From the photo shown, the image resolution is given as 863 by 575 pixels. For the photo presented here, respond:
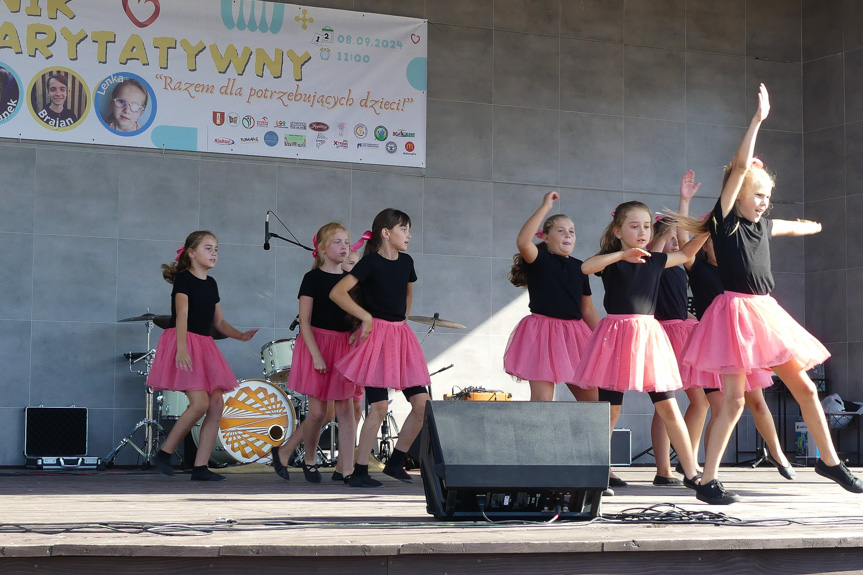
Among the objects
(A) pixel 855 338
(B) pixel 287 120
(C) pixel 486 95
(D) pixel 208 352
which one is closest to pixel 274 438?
(D) pixel 208 352

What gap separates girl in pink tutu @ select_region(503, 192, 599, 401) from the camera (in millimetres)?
6051

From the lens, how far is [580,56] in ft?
33.4

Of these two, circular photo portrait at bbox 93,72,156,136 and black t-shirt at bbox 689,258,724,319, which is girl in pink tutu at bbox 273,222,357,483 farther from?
circular photo portrait at bbox 93,72,156,136

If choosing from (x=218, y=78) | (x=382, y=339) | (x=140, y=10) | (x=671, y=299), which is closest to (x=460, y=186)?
(x=218, y=78)

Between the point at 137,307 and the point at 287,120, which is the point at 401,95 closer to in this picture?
the point at 287,120

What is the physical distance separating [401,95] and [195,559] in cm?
704

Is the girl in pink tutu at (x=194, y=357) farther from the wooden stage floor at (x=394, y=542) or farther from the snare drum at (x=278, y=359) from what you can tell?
the wooden stage floor at (x=394, y=542)

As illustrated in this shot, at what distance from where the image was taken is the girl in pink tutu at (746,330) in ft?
15.3

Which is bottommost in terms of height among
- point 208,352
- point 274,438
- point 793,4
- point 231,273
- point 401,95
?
point 274,438

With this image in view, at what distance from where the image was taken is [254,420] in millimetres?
7941

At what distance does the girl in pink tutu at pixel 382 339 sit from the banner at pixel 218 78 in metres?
3.41

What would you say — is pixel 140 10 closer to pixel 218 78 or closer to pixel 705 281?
pixel 218 78

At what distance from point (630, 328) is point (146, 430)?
456 centimetres

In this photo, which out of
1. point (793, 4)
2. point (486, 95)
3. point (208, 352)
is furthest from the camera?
point (793, 4)
